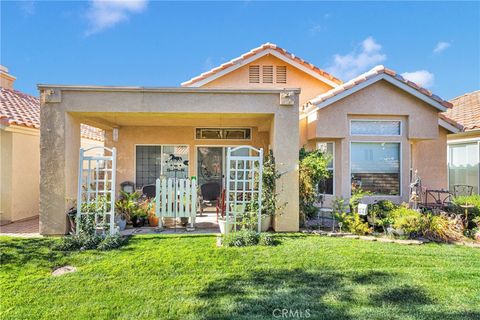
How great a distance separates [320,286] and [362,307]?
759mm

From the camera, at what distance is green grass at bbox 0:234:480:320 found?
388cm

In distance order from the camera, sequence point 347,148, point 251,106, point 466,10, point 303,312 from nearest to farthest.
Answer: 1. point 303,312
2. point 251,106
3. point 347,148
4. point 466,10

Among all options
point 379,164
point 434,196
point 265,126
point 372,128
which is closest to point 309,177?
point 265,126

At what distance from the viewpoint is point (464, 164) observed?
464 inches

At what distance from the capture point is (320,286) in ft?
15.0

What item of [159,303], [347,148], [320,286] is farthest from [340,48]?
[159,303]

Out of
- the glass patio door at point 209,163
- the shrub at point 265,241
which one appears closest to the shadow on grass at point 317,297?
the shrub at point 265,241

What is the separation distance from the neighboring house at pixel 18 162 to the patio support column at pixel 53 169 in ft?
8.54

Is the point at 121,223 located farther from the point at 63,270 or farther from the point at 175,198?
the point at 63,270

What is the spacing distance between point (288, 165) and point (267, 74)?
21.3 ft

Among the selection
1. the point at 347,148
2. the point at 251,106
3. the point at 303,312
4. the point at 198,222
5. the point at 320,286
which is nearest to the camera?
the point at 303,312

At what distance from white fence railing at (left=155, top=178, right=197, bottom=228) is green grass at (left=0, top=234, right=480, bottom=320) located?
1410 millimetres

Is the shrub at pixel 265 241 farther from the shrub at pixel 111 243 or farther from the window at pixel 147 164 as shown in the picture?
the window at pixel 147 164

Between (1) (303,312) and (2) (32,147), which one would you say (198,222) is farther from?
(2) (32,147)
